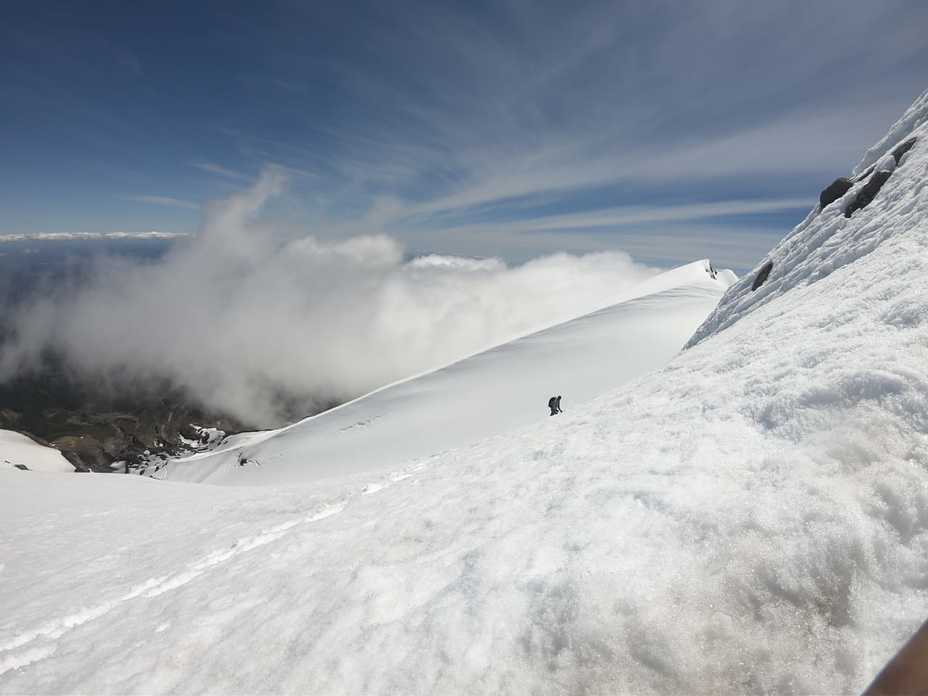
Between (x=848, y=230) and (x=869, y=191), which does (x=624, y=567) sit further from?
(x=869, y=191)

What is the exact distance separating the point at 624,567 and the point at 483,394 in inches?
944

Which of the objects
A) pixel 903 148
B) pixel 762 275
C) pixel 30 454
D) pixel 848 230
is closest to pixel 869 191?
pixel 848 230

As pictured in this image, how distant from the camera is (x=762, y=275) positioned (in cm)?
1575

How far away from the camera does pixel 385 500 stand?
8305mm

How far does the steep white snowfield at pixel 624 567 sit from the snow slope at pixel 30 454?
62800mm

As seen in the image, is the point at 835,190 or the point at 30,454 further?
the point at 30,454

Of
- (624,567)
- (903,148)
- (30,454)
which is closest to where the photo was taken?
(624,567)

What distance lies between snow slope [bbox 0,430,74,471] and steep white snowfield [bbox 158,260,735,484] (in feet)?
108

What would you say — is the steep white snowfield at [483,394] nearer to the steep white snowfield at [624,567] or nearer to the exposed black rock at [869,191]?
the exposed black rock at [869,191]

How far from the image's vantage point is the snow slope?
2053 inches

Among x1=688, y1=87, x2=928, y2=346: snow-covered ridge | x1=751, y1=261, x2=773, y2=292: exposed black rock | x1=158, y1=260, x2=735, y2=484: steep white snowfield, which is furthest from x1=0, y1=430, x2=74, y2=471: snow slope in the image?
x1=751, y1=261, x2=773, y2=292: exposed black rock

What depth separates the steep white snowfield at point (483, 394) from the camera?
932 inches

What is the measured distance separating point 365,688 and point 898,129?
22457 mm

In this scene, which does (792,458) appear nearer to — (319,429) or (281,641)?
(281,641)
